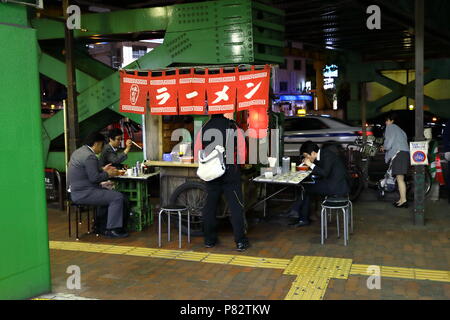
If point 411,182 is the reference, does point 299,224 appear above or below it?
below

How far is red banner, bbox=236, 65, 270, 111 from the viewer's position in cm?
826

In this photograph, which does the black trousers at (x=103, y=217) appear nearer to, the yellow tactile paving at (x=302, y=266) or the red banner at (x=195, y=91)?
the yellow tactile paving at (x=302, y=266)

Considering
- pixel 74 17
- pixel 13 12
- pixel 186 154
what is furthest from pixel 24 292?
pixel 74 17

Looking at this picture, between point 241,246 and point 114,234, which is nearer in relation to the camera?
point 241,246

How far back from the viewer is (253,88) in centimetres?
835

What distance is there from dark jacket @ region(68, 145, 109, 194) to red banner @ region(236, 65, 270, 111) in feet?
8.81

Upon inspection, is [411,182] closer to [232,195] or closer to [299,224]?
[299,224]

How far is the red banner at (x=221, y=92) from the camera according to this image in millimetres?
8555

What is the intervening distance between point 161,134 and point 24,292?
4.91 meters

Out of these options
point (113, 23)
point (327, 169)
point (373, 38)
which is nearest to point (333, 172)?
point (327, 169)

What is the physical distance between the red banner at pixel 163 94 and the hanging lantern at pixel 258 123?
4.86 feet

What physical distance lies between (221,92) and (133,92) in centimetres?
179
